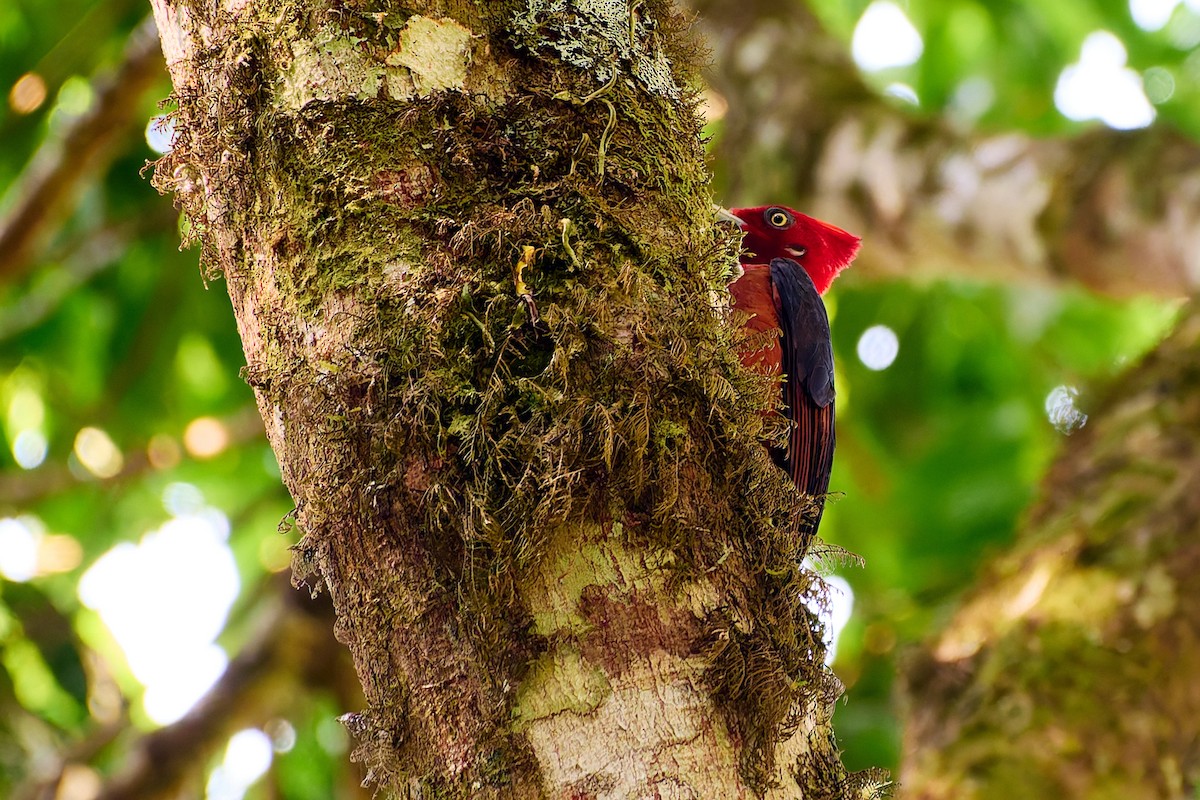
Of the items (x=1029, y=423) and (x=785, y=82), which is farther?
(x=1029, y=423)

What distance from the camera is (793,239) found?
14.6ft

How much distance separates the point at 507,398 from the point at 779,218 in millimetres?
2881

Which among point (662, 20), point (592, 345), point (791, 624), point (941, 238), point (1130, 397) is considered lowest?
point (791, 624)

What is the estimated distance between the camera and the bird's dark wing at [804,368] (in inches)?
152

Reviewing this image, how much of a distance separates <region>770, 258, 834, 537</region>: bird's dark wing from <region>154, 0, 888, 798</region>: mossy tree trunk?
1843 millimetres

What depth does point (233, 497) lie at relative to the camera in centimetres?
723

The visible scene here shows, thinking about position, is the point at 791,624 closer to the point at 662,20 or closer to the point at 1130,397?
the point at 662,20

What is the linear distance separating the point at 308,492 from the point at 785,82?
15.6 feet

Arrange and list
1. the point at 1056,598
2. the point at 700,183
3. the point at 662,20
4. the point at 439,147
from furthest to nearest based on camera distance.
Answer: the point at 1056,598
the point at 662,20
the point at 700,183
the point at 439,147

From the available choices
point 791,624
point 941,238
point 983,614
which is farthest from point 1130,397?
point 791,624

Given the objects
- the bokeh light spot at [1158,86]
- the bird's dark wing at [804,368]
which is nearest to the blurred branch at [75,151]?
the bird's dark wing at [804,368]

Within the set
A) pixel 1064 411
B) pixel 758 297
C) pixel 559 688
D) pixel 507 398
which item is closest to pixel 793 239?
pixel 758 297

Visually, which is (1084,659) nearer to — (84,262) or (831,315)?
(831,315)

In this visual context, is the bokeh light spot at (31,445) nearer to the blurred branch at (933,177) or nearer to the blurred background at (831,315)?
the blurred background at (831,315)
